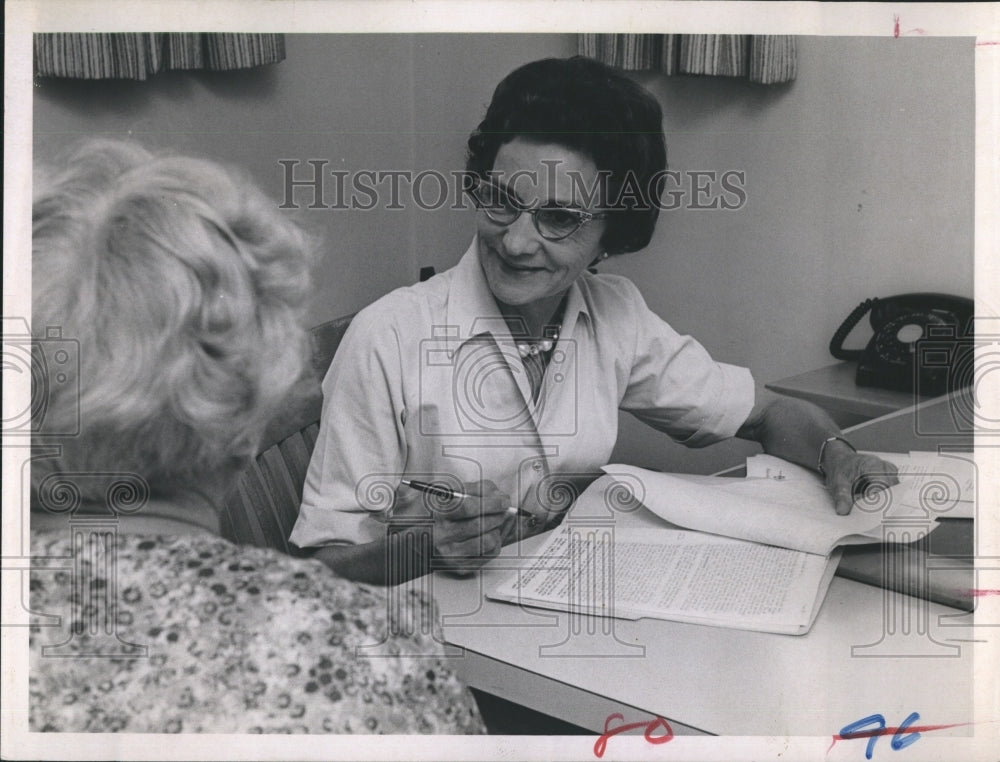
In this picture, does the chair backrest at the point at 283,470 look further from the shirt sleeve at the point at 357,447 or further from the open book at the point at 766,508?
the open book at the point at 766,508

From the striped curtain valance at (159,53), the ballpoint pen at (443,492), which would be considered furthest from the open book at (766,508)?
the striped curtain valance at (159,53)

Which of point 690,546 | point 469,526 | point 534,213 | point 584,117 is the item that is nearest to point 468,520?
point 469,526

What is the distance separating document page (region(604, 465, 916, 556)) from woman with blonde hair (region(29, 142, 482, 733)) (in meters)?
0.29

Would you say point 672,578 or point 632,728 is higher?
point 672,578

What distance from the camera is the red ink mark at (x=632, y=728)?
1.12 metres

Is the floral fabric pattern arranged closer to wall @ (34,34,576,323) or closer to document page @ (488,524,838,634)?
document page @ (488,524,838,634)

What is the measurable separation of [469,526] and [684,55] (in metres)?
0.58

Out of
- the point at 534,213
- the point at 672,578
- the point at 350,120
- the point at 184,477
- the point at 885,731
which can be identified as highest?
the point at 350,120

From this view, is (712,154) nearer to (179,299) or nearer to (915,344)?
(915,344)

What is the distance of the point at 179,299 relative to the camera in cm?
116

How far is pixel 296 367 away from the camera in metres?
1.16

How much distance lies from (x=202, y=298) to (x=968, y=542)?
0.92 metres

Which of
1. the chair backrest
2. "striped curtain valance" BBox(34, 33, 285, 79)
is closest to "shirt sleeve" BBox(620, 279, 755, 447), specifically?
the chair backrest

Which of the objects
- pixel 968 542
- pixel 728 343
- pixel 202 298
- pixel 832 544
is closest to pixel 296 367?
pixel 202 298
